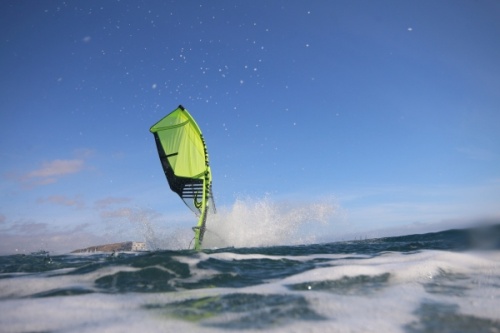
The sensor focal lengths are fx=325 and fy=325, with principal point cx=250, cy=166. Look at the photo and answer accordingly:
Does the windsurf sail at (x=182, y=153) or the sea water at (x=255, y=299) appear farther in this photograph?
the windsurf sail at (x=182, y=153)

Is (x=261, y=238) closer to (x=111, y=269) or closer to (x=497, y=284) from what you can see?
(x=111, y=269)

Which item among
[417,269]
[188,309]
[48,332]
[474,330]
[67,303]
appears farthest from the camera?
[417,269]

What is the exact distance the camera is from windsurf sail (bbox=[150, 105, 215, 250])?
622 inches

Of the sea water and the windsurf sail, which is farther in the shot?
the windsurf sail

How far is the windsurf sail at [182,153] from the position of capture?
51.8 feet

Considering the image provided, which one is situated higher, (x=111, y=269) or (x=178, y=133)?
(x=178, y=133)

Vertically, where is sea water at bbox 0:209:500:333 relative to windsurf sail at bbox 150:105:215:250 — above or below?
below

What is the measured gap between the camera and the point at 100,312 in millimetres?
3375

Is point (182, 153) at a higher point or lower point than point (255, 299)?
higher

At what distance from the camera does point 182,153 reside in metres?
16.2

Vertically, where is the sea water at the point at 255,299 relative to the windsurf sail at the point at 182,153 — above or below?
below

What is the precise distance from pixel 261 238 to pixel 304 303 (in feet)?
49.9

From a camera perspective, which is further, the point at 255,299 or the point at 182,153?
the point at 182,153

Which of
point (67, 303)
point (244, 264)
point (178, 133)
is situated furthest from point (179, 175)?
point (67, 303)
